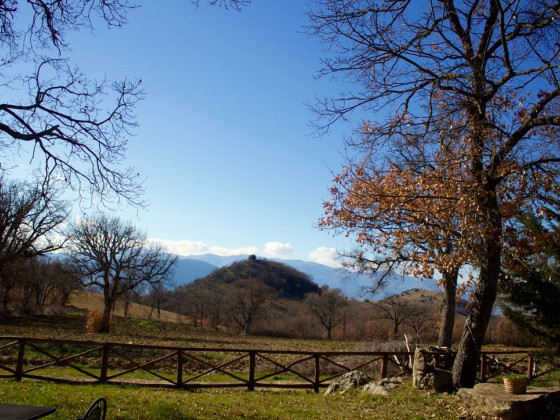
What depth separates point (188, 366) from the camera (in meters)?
19.5

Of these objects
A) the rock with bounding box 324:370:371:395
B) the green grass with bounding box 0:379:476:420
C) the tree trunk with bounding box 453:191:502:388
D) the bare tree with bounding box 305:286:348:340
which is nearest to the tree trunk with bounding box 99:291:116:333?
the green grass with bounding box 0:379:476:420

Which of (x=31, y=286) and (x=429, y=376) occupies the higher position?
(x=31, y=286)

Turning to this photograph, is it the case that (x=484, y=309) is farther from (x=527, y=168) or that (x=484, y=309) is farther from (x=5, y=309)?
(x=5, y=309)

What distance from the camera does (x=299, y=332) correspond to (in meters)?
51.4

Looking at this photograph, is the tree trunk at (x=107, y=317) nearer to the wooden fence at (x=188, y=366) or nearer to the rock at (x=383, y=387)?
the wooden fence at (x=188, y=366)

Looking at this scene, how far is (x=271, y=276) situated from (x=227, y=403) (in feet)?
345

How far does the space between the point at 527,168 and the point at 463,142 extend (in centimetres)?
123

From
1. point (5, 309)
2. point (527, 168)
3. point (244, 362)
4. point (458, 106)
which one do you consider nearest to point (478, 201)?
point (527, 168)

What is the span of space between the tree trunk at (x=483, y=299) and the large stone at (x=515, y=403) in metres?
1.05

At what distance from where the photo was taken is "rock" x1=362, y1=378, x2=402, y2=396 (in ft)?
34.4

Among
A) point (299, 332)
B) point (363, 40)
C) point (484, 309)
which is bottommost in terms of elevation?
point (299, 332)

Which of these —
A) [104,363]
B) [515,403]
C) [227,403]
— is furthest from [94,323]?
[515,403]

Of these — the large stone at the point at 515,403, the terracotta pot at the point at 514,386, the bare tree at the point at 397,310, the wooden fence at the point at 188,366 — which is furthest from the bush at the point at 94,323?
the terracotta pot at the point at 514,386

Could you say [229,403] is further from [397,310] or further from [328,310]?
[328,310]
